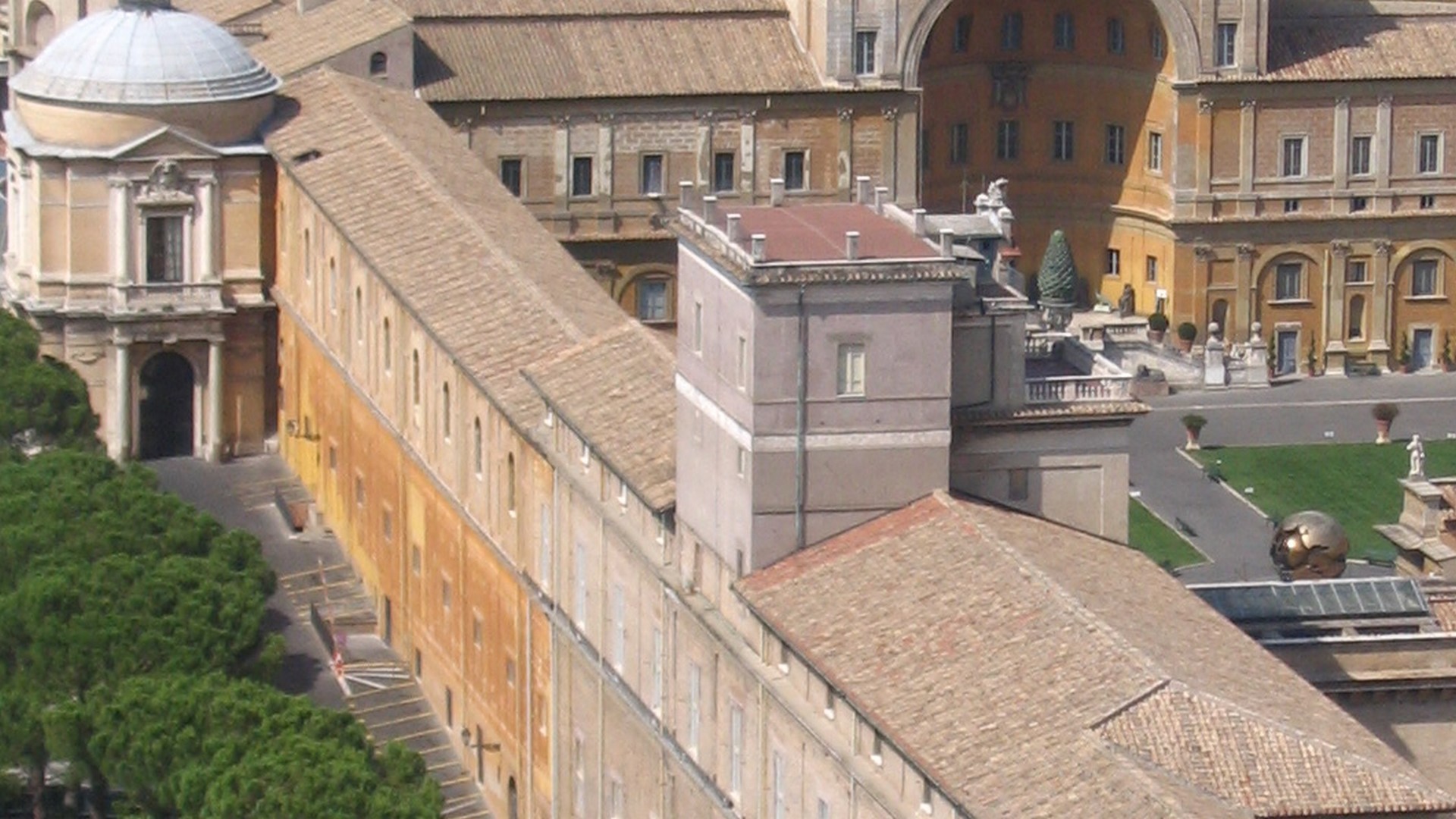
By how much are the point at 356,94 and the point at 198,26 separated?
13.1 feet

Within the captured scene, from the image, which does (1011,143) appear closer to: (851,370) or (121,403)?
(121,403)

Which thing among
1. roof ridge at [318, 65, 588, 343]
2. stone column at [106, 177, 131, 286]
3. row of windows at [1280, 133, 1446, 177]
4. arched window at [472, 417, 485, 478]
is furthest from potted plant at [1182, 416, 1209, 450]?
arched window at [472, 417, 485, 478]

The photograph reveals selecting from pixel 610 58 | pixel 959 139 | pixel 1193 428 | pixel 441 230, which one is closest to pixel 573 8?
pixel 610 58

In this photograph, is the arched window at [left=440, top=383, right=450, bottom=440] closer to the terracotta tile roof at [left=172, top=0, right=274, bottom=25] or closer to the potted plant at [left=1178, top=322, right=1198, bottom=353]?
the terracotta tile roof at [left=172, top=0, right=274, bottom=25]

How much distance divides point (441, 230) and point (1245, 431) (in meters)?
28.0

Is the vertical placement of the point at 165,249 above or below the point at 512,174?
below

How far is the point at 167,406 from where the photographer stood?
12200 cm

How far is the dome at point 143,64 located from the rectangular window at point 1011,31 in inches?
980

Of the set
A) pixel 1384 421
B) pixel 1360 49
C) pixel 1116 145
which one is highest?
pixel 1360 49

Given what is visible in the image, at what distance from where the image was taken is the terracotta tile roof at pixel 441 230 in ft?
320

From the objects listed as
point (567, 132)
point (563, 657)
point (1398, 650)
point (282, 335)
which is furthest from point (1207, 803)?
point (567, 132)

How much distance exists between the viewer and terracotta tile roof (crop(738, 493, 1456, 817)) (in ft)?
219

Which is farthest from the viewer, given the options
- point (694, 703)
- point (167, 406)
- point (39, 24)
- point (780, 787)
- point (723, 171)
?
point (39, 24)

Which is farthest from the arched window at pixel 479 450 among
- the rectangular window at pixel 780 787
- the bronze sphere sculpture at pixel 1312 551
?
the rectangular window at pixel 780 787
